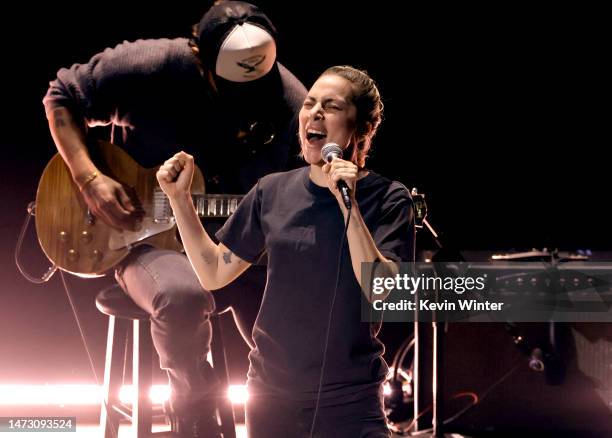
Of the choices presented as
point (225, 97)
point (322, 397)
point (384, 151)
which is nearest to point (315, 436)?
point (322, 397)

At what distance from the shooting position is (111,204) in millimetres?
2766

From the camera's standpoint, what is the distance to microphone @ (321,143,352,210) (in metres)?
1.67

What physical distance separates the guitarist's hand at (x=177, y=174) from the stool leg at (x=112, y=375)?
39.9 inches

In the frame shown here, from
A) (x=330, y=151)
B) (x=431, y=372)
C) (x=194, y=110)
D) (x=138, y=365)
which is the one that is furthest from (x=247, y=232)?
(x=431, y=372)

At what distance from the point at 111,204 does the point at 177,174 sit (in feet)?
3.01

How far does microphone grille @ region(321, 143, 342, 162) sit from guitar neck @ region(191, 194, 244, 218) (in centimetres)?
100

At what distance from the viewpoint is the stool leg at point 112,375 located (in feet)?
8.72

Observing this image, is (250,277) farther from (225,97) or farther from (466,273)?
(466,273)

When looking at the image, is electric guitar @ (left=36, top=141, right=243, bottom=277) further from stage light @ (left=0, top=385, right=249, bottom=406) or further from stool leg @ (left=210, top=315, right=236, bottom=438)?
stage light @ (left=0, top=385, right=249, bottom=406)

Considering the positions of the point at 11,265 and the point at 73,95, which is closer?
the point at 73,95

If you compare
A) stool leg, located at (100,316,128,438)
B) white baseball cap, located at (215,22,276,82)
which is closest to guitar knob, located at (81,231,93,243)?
stool leg, located at (100,316,128,438)

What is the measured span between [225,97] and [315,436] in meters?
1.44

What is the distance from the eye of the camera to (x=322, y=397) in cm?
181

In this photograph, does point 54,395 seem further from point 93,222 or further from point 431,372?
point 431,372
